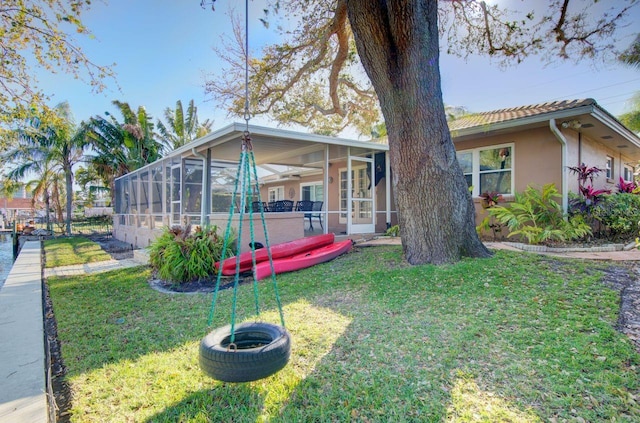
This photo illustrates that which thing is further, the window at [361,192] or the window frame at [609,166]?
the window frame at [609,166]

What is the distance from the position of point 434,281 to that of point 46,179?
2627cm

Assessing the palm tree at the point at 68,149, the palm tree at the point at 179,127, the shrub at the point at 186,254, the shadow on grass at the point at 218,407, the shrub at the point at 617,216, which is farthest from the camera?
the palm tree at the point at 179,127

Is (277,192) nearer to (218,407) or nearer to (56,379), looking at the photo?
(56,379)

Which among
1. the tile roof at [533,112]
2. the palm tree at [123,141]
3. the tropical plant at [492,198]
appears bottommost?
the tropical plant at [492,198]

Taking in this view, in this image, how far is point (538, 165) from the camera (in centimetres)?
862

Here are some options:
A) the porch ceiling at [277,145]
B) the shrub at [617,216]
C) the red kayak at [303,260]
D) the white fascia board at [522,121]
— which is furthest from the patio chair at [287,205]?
the shrub at [617,216]

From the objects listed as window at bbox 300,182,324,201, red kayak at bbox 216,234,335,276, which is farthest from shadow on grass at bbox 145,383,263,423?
window at bbox 300,182,324,201

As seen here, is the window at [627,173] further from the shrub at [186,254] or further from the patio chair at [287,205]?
the shrub at [186,254]

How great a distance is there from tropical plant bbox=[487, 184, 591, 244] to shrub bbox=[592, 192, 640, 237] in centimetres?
43

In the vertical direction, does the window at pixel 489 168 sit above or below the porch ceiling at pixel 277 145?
below

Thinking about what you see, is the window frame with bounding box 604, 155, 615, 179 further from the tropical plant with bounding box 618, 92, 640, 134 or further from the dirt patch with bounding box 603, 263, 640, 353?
the tropical plant with bounding box 618, 92, 640, 134

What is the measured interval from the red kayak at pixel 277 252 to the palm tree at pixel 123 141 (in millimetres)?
14721

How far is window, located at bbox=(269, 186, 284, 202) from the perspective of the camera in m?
17.9

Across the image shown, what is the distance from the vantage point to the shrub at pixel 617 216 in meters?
7.88
